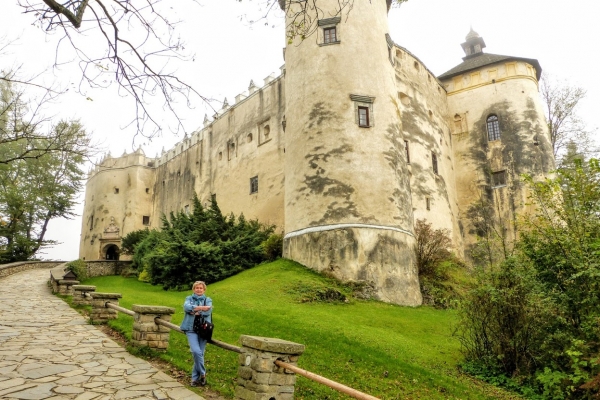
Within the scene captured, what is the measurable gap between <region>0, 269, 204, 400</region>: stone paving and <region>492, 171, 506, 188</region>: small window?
22.5 meters

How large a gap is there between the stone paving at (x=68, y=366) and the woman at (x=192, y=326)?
0.32 meters

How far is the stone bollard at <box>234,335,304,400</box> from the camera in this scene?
17.2ft

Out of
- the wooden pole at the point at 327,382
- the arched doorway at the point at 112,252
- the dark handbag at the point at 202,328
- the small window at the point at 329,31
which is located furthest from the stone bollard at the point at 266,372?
the arched doorway at the point at 112,252

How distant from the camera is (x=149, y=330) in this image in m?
7.75

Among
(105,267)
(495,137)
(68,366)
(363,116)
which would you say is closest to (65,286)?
(68,366)

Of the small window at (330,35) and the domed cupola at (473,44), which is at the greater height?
the domed cupola at (473,44)

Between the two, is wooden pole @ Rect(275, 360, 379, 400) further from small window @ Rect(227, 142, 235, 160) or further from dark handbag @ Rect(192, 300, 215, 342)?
small window @ Rect(227, 142, 235, 160)

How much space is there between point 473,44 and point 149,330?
34702 millimetres

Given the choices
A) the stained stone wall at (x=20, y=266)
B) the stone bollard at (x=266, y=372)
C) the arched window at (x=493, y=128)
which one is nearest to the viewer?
the stone bollard at (x=266, y=372)

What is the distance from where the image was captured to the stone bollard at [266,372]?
17.2ft

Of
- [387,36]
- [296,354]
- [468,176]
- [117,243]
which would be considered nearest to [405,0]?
[296,354]

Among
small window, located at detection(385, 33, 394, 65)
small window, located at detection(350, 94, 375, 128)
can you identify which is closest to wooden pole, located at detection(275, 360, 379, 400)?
small window, located at detection(350, 94, 375, 128)

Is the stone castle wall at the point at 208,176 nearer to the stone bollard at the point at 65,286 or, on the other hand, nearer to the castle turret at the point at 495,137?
the stone bollard at the point at 65,286

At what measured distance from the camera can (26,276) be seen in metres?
21.4
